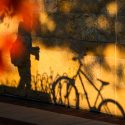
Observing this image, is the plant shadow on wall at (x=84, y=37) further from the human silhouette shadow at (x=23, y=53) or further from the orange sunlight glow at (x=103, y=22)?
the human silhouette shadow at (x=23, y=53)

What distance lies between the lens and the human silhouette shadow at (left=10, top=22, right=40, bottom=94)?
12.8 metres

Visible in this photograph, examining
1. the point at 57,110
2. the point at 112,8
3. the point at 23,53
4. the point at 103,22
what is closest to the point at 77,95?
the point at 57,110

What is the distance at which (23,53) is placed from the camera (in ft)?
42.5

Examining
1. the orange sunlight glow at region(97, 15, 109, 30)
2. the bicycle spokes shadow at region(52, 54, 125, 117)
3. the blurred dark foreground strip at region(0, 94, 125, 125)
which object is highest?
the orange sunlight glow at region(97, 15, 109, 30)

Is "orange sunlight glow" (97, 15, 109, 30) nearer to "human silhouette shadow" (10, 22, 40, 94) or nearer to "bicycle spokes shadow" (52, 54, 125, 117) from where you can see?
"bicycle spokes shadow" (52, 54, 125, 117)

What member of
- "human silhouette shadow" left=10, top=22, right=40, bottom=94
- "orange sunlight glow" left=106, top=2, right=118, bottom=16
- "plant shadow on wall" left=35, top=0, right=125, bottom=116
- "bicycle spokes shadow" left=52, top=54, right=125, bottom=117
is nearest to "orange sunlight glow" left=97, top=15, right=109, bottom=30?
"plant shadow on wall" left=35, top=0, right=125, bottom=116

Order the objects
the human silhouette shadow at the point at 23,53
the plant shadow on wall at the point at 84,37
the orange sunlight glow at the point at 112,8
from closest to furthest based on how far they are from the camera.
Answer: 1. the orange sunlight glow at the point at 112,8
2. the plant shadow on wall at the point at 84,37
3. the human silhouette shadow at the point at 23,53

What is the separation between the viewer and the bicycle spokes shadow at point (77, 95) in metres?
11.2

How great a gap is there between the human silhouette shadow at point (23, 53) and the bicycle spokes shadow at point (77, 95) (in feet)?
2.99

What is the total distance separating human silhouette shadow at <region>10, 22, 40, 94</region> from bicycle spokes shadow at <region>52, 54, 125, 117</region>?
911 mm

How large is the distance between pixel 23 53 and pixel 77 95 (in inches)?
75.8

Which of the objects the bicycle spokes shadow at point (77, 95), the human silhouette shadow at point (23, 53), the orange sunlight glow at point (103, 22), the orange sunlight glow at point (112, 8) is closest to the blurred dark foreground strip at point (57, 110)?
the bicycle spokes shadow at point (77, 95)

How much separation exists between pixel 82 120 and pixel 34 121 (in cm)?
95

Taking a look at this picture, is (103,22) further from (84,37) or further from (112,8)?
(84,37)
